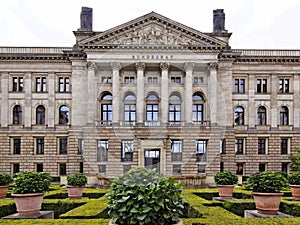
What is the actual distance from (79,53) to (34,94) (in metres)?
8.76

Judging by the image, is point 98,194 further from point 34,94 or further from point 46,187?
point 34,94

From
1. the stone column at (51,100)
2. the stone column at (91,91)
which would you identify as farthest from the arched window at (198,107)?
the stone column at (51,100)

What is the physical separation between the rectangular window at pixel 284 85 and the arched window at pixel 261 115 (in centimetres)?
363

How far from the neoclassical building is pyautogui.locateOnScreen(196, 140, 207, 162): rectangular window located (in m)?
0.14

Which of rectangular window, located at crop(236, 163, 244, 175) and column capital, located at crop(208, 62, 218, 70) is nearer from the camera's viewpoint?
column capital, located at crop(208, 62, 218, 70)

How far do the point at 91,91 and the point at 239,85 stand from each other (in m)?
20.9

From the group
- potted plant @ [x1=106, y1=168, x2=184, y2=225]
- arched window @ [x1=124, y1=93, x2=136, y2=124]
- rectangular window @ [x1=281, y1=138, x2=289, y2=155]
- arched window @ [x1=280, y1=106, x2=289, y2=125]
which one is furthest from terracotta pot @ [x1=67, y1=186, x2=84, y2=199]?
arched window @ [x1=280, y1=106, x2=289, y2=125]

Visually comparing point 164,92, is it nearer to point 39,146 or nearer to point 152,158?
point 152,158

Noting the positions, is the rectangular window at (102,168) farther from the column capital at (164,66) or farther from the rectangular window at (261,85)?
the rectangular window at (261,85)

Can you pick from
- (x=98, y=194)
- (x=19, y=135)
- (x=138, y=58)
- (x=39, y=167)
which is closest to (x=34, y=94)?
(x=19, y=135)

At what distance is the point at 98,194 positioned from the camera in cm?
2708

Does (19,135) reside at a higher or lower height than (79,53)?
lower

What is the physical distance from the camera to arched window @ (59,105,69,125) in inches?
1932

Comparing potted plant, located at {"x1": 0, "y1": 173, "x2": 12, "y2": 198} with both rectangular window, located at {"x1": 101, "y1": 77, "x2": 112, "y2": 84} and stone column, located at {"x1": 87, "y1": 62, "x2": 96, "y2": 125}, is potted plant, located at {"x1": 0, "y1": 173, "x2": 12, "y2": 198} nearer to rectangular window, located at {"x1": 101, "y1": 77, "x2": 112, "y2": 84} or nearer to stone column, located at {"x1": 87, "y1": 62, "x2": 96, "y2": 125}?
stone column, located at {"x1": 87, "y1": 62, "x2": 96, "y2": 125}
